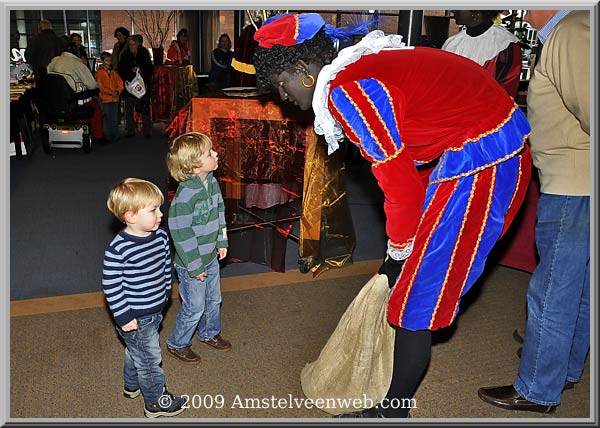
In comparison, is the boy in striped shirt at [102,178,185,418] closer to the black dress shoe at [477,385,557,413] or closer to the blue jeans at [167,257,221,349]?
the blue jeans at [167,257,221,349]

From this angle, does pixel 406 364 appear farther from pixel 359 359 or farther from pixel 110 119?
pixel 110 119

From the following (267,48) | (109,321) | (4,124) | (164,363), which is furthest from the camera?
(109,321)

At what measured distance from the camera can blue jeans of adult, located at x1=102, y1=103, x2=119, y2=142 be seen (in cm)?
818

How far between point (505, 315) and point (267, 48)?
2091 millimetres

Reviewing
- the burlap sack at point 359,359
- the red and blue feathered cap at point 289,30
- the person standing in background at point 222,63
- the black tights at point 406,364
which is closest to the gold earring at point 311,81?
the red and blue feathered cap at point 289,30

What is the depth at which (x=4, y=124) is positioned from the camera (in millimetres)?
2260

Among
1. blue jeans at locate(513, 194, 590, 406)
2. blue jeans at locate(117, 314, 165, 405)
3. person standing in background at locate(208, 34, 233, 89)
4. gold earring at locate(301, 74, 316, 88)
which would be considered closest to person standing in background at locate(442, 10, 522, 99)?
blue jeans at locate(513, 194, 590, 406)

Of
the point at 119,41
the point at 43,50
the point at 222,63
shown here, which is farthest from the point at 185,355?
the point at 222,63

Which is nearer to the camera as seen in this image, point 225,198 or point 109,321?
point 109,321

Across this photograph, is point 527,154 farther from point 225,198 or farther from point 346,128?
point 225,198

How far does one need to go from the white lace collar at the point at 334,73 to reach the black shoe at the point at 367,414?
103cm

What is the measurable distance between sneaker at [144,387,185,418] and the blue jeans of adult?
21.2 ft

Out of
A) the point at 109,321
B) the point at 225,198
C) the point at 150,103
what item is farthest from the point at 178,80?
the point at 109,321

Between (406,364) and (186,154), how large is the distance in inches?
47.2
